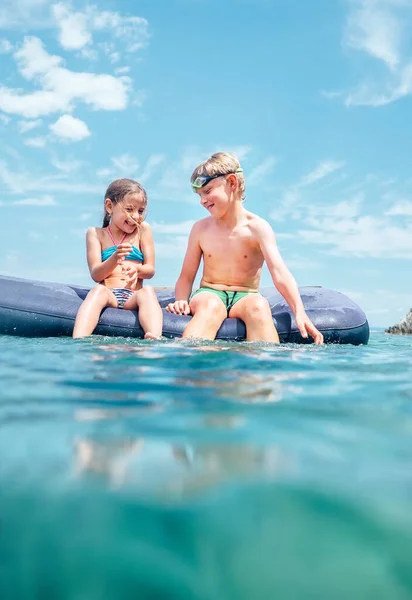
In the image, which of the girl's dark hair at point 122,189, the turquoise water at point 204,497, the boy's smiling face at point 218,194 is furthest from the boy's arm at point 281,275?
the turquoise water at point 204,497

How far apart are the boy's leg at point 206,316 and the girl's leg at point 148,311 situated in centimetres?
27

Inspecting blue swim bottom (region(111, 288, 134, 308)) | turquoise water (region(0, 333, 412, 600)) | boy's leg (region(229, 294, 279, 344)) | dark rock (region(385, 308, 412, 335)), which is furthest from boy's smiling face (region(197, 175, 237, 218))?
dark rock (region(385, 308, 412, 335))

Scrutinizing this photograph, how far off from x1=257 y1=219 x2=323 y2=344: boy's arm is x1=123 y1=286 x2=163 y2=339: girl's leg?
923 millimetres

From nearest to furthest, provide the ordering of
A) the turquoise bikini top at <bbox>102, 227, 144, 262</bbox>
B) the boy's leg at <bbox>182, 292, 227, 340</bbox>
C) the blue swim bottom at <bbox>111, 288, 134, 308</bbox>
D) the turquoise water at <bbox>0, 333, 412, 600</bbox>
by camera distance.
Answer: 1. the turquoise water at <bbox>0, 333, 412, 600</bbox>
2. the boy's leg at <bbox>182, 292, 227, 340</bbox>
3. the blue swim bottom at <bbox>111, 288, 134, 308</bbox>
4. the turquoise bikini top at <bbox>102, 227, 144, 262</bbox>

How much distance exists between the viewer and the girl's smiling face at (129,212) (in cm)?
476

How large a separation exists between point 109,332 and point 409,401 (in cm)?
289

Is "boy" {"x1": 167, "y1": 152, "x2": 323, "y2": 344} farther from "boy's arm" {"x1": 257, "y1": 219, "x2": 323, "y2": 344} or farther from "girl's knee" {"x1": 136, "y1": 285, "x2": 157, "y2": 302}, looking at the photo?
"girl's knee" {"x1": 136, "y1": 285, "x2": 157, "y2": 302}

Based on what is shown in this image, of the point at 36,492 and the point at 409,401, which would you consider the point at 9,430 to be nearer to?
the point at 36,492

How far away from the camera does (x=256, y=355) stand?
8.89ft

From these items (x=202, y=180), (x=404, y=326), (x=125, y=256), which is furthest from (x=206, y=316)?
(x=404, y=326)

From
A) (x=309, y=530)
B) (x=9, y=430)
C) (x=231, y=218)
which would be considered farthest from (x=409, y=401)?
(x=231, y=218)

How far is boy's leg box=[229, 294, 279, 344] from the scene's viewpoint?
13.0 feet

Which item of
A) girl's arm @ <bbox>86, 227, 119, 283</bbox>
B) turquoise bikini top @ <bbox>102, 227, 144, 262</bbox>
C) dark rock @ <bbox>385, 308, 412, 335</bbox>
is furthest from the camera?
dark rock @ <bbox>385, 308, 412, 335</bbox>

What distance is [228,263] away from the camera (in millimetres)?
4289
